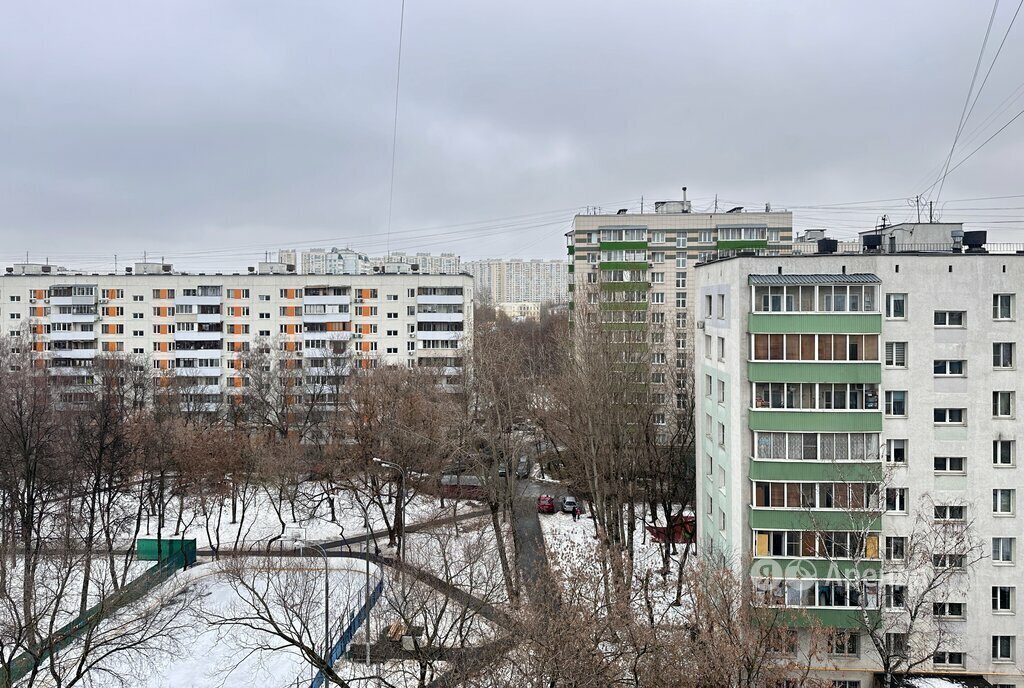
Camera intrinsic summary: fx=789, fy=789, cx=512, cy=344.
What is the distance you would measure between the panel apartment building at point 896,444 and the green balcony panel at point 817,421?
0.10 ft

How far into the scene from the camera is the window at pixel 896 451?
22.0 metres

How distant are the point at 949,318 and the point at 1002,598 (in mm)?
7919

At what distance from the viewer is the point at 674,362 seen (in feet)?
135

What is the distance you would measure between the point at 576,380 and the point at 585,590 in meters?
11.3

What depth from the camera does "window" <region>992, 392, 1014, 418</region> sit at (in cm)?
2180

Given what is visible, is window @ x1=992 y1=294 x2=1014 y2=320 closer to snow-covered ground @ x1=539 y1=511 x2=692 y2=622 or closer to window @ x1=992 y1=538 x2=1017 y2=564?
window @ x1=992 y1=538 x2=1017 y2=564

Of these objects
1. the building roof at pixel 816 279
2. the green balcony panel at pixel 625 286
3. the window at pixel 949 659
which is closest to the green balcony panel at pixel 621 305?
the green balcony panel at pixel 625 286

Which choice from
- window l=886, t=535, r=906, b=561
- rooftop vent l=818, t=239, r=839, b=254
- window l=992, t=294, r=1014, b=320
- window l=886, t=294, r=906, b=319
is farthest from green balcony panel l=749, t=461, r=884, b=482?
rooftop vent l=818, t=239, r=839, b=254

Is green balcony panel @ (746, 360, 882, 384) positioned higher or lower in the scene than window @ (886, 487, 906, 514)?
higher

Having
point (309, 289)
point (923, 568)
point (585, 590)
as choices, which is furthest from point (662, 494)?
point (309, 289)

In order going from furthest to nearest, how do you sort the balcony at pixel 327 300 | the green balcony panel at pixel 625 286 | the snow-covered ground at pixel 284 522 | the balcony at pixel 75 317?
the balcony at pixel 75 317 < the balcony at pixel 327 300 < the snow-covered ground at pixel 284 522 < the green balcony panel at pixel 625 286

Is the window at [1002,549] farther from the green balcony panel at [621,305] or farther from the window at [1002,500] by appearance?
the green balcony panel at [621,305]

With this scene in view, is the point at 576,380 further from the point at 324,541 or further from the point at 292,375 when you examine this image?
the point at 292,375

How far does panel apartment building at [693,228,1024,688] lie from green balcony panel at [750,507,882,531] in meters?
0.04
